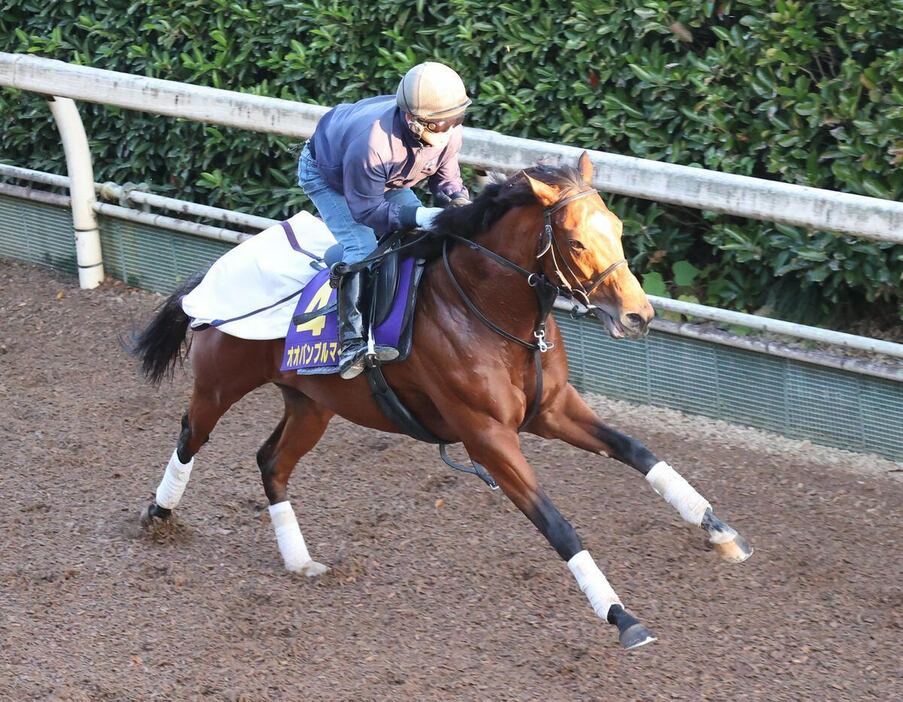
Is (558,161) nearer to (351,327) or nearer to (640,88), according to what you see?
(351,327)

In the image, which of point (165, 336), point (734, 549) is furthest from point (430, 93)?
point (165, 336)

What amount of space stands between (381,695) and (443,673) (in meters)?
0.26

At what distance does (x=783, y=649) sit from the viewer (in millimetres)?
4684

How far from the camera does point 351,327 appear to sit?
5.04 m

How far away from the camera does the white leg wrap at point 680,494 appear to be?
15.5ft

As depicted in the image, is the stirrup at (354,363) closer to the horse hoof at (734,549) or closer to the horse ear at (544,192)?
the horse ear at (544,192)

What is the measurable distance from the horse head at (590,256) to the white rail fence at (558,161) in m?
0.82

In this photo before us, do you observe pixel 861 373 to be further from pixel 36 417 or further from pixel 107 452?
pixel 36 417

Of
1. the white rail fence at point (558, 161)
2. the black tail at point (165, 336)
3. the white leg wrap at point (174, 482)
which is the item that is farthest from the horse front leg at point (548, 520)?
the black tail at point (165, 336)

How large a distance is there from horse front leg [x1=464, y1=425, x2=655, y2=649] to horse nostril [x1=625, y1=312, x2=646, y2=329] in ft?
2.44

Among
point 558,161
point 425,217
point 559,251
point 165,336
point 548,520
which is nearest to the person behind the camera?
point 559,251

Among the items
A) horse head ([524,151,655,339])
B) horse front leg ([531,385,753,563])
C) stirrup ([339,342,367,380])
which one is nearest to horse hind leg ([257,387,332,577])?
stirrup ([339,342,367,380])

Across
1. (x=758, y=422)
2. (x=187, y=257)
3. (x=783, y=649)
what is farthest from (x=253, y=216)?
(x=783, y=649)

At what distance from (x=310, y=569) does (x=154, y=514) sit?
2.82ft
